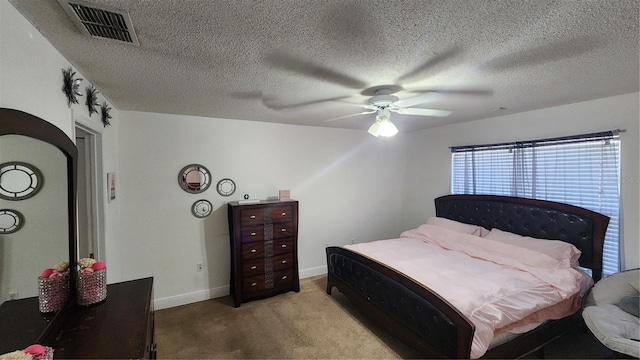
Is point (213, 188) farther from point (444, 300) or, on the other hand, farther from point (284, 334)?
point (444, 300)

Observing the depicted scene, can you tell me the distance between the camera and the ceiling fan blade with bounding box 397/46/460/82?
4.98 ft

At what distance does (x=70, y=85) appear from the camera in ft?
5.20

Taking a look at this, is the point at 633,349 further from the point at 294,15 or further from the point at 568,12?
the point at 294,15

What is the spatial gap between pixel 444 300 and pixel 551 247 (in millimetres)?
1598

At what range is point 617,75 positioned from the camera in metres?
1.93

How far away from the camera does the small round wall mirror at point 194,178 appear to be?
3111 mm

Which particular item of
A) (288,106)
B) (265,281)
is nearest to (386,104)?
(288,106)

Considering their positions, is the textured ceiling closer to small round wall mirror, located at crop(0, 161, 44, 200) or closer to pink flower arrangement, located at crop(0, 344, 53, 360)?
small round wall mirror, located at crop(0, 161, 44, 200)

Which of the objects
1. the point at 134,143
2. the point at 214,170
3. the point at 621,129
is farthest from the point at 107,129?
the point at 621,129

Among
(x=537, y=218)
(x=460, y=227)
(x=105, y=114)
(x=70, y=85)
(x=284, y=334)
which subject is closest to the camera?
(x=70, y=85)

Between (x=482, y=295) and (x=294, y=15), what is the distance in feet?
7.58

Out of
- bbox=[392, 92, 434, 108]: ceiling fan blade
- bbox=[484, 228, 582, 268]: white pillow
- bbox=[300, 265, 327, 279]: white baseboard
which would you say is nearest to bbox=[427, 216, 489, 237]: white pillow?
bbox=[484, 228, 582, 268]: white pillow

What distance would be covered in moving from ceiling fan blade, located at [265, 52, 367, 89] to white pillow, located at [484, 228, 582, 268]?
2.49m

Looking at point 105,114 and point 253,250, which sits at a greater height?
point 105,114
